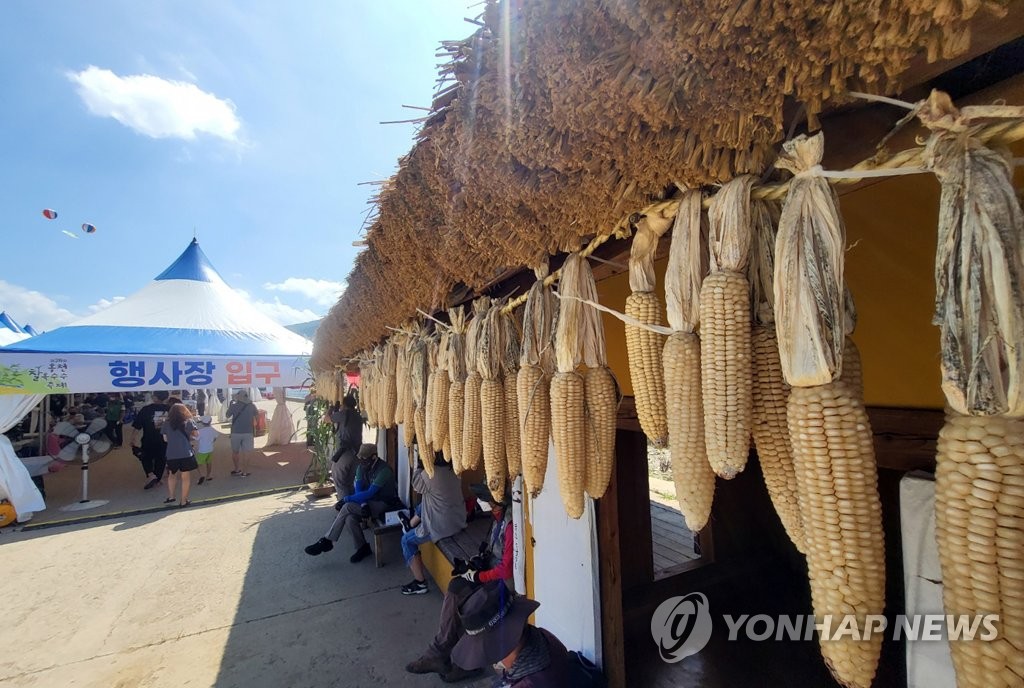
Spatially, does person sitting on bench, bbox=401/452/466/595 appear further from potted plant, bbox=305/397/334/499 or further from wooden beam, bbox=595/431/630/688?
potted plant, bbox=305/397/334/499

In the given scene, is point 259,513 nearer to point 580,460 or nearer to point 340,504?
point 340,504

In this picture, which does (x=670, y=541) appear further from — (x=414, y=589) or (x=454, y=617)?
(x=414, y=589)

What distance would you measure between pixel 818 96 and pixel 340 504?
26.4 ft

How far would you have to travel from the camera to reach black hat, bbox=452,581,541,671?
2.68 m

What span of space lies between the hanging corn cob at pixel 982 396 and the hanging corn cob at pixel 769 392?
25 centimetres

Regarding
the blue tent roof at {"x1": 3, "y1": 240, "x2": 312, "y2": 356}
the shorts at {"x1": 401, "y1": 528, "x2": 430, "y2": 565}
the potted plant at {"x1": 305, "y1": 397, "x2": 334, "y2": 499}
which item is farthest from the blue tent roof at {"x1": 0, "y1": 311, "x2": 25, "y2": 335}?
the shorts at {"x1": 401, "y1": 528, "x2": 430, "y2": 565}

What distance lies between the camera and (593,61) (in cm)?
113

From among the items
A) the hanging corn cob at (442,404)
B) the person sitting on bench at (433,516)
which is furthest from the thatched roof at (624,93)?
the person sitting on bench at (433,516)

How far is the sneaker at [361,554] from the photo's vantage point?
6410mm

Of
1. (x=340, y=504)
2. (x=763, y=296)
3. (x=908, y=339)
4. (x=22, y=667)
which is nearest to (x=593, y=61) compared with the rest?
(x=763, y=296)

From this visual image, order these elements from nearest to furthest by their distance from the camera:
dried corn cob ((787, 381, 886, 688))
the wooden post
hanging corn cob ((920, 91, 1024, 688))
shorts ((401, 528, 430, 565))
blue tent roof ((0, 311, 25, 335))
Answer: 1. hanging corn cob ((920, 91, 1024, 688))
2. dried corn cob ((787, 381, 886, 688))
3. the wooden post
4. shorts ((401, 528, 430, 565))
5. blue tent roof ((0, 311, 25, 335))

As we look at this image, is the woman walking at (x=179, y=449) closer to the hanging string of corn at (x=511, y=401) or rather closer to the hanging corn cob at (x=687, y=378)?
the hanging string of corn at (x=511, y=401)

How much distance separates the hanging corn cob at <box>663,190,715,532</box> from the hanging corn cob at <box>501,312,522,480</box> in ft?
3.53

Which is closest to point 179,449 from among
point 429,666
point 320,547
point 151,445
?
point 151,445
